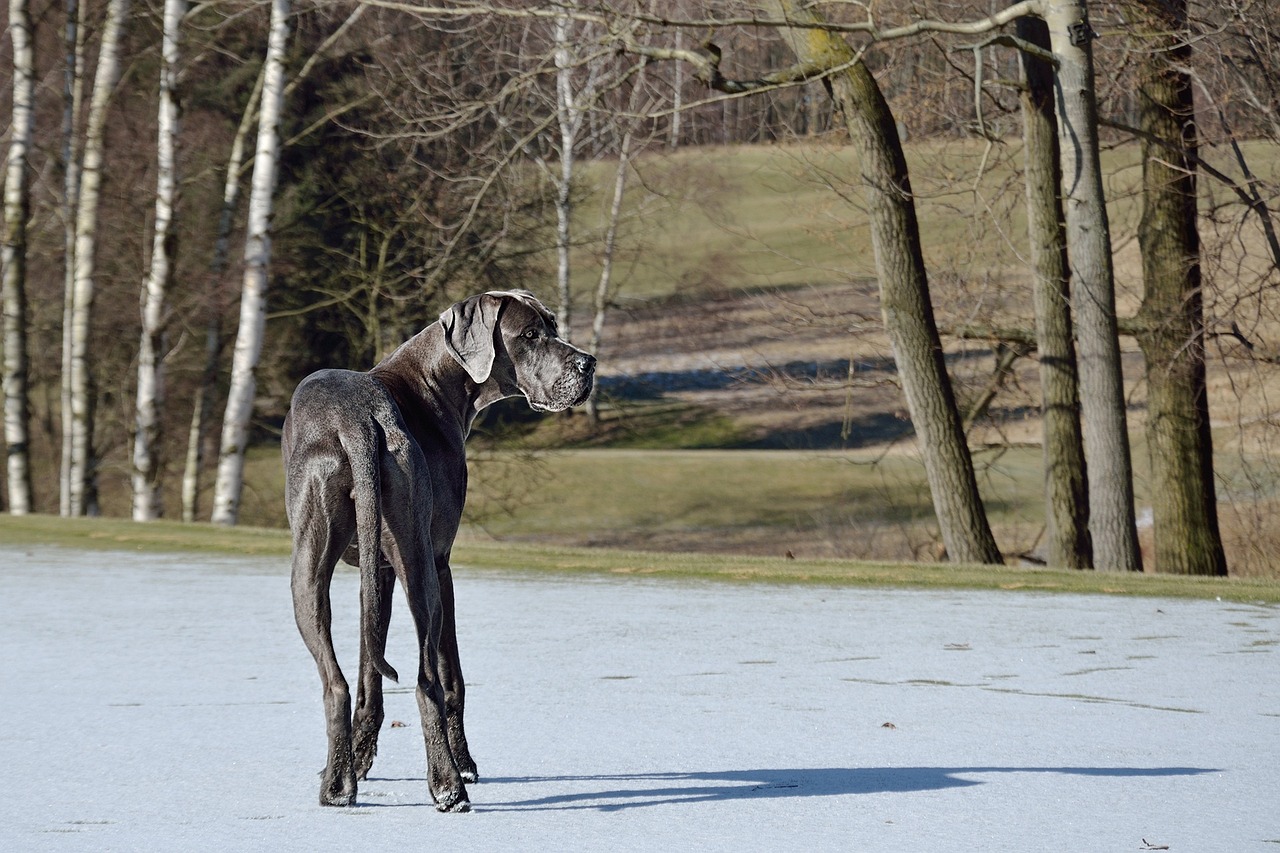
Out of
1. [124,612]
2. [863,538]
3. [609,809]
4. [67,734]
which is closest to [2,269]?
[863,538]

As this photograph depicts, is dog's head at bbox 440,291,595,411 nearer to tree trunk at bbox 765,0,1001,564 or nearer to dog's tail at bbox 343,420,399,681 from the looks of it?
dog's tail at bbox 343,420,399,681

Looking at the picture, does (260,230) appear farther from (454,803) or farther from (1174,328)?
(454,803)

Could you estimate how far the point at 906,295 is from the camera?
54.6 ft

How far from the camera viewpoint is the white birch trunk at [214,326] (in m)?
24.7

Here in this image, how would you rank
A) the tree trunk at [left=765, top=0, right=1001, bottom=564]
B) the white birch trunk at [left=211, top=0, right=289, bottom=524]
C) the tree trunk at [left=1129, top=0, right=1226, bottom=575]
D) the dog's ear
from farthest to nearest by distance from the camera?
1. the white birch trunk at [left=211, top=0, right=289, bottom=524]
2. the tree trunk at [left=1129, top=0, right=1226, bottom=575]
3. the tree trunk at [left=765, top=0, right=1001, bottom=564]
4. the dog's ear

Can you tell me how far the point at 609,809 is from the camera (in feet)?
16.6

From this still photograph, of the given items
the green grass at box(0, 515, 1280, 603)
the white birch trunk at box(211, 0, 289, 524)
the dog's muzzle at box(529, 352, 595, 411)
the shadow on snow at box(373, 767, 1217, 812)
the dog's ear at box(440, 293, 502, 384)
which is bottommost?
the shadow on snow at box(373, 767, 1217, 812)

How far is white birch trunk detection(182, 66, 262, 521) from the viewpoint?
971 inches

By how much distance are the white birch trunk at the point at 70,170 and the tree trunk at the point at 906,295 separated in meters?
12.4

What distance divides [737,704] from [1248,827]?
262 centimetres

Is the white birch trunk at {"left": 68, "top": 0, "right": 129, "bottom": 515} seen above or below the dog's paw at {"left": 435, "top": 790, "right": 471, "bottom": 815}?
above

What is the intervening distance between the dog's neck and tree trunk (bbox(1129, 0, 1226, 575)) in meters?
12.8

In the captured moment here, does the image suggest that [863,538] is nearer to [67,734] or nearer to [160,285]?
[160,285]

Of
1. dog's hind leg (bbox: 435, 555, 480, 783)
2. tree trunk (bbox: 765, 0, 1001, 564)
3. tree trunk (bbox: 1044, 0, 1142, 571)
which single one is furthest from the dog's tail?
tree trunk (bbox: 765, 0, 1001, 564)
